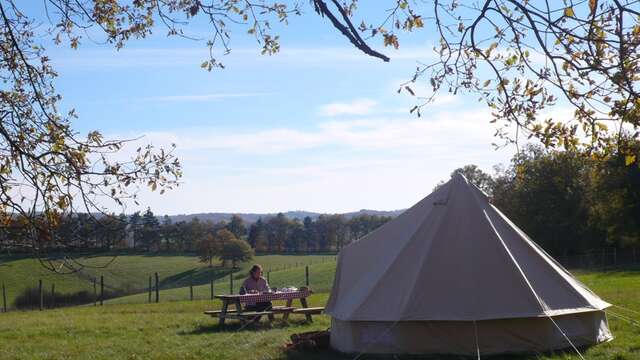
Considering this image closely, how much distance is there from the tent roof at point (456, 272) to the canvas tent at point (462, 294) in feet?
0.05

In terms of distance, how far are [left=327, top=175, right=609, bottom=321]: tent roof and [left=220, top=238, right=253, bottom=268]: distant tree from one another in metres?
58.8

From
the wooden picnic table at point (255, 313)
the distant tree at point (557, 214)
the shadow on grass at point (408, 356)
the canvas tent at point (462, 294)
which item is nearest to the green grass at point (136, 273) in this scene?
the distant tree at point (557, 214)

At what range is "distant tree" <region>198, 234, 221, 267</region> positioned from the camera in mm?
69812

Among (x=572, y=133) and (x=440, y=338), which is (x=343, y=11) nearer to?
(x=572, y=133)

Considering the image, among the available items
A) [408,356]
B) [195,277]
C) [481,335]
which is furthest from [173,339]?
[195,277]

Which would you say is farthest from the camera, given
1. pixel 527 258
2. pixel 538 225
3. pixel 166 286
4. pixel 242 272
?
pixel 242 272

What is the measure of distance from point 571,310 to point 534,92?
16.2 ft

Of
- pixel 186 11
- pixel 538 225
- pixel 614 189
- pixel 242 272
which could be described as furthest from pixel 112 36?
pixel 242 272

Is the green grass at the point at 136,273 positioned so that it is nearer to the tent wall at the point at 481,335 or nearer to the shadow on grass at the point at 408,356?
the shadow on grass at the point at 408,356

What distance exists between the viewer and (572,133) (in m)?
6.40

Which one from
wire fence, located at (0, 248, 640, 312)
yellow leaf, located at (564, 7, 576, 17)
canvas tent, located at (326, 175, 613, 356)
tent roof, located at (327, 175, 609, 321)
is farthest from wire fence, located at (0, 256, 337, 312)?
yellow leaf, located at (564, 7, 576, 17)

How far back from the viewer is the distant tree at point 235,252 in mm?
70250

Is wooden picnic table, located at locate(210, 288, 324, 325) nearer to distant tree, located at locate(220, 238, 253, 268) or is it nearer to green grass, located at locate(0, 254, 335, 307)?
green grass, located at locate(0, 254, 335, 307)

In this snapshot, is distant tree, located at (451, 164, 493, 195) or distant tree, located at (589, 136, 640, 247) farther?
distant tree, located at (451, 164, 493, 195)
